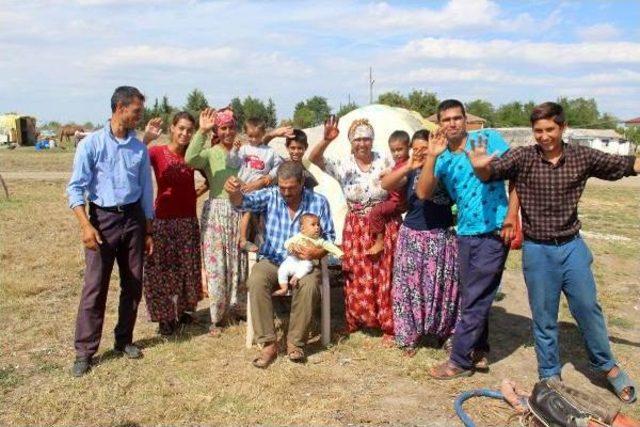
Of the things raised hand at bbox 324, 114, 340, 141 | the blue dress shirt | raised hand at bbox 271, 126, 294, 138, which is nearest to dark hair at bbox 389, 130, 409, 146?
raised hand at bbox 324, 114, 340, 141

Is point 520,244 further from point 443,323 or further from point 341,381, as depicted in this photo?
point 341,381

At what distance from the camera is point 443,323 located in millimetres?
Result: 4523

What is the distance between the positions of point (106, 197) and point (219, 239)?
106 centimetres

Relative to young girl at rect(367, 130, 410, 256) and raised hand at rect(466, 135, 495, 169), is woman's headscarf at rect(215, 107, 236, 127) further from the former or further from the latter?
raised hand at rect(466, 135, 495, 169)

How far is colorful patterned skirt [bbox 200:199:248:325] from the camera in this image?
4.89 m

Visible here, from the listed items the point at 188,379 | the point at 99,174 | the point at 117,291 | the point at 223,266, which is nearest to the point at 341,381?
the point at 188,379

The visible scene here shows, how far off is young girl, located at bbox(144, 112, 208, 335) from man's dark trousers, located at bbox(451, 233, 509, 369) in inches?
87.6

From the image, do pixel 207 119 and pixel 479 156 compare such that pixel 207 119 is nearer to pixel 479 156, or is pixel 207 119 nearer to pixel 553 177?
pixel 479 156

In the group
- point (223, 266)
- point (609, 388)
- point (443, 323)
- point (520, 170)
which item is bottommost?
point (609, 388)

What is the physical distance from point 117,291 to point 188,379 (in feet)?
8.35

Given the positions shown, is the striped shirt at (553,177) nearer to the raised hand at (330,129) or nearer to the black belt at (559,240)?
the black belt at (559,240)

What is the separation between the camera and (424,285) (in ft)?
14.6

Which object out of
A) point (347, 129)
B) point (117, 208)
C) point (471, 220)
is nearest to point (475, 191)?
point (471, 220)

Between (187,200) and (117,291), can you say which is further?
(117,291)
